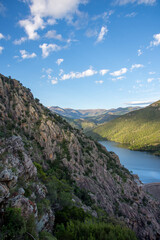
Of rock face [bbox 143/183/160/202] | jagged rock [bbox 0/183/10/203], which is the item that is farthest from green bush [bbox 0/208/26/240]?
rock face [bbox 143/183/160/202]

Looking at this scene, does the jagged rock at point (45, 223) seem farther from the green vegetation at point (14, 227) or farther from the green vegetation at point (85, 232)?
the green vegetation at point (14, 227)

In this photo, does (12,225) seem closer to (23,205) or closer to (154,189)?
(23,205)

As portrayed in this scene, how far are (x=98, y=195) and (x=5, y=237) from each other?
2624 cm

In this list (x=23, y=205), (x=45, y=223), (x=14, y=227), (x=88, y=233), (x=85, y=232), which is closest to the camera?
(x=14, y=227)

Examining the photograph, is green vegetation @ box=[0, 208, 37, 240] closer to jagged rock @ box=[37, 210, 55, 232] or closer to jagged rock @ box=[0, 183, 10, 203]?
jagged rock @ box=[0, 183, 10, 203]

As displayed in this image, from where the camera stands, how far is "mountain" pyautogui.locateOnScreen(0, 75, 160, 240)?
30.0 feet

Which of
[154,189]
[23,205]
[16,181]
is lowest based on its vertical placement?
[154,189]

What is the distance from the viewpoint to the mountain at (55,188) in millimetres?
9156

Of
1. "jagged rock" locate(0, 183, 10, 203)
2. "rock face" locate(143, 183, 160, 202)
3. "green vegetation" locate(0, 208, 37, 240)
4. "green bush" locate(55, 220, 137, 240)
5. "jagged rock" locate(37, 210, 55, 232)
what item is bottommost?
"rock face" locate(143, 183, 160, 202)

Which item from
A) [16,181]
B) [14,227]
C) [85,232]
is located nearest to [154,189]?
[85,232]

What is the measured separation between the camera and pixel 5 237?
7227 mm

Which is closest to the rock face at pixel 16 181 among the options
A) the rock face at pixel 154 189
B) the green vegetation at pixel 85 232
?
the green vegetation at pixel 85 232

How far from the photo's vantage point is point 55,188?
57.5ft

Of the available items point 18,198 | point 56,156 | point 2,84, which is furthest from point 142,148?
point 18,198
